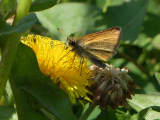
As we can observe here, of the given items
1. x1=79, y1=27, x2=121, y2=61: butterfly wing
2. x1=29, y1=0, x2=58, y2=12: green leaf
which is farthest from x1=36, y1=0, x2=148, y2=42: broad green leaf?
x1=29, y1=0, x2=58, y2=12: green leaf

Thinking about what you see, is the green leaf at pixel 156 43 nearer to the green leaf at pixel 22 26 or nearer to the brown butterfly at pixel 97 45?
the brown butterfly at pixel 97 45

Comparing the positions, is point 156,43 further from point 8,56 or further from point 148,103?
point 8,56

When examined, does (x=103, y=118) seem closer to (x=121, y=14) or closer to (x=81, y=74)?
(x=81, y=74)

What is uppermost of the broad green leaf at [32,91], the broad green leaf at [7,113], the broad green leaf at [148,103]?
the broad green leaf at [32,91]

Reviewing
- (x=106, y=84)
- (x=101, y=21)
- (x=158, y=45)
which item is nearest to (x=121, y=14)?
(x=101, y=21)

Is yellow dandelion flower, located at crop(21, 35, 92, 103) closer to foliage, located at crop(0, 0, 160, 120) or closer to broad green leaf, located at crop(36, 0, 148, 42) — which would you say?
foliage, located at crop(0, 0, 160, 120)

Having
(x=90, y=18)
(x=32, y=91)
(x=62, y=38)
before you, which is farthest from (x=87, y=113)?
(x=90, y=18)

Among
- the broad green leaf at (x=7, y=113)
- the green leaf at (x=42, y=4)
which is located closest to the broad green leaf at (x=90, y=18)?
the green leaf at (x=42, y=4)
